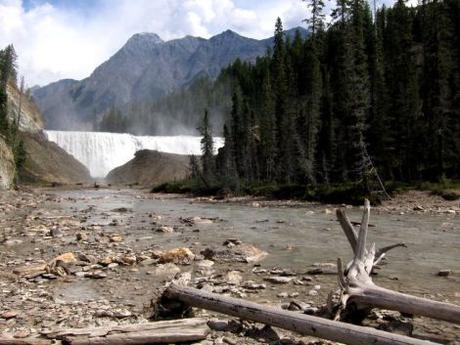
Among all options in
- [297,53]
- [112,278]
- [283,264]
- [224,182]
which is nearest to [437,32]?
[224,182]

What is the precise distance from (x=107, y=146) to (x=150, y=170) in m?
28.6

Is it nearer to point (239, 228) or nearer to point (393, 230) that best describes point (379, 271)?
point (393, 230)

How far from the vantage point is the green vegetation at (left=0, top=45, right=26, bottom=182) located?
7762cm

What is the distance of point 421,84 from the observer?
60.6m

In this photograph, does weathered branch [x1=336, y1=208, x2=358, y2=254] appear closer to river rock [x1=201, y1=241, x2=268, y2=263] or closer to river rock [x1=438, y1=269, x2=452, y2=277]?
river rock [x1=438, y1=269, x2=452, y2=277]

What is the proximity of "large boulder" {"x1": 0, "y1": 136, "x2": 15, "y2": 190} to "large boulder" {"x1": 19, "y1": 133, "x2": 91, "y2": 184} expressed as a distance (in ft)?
93.3

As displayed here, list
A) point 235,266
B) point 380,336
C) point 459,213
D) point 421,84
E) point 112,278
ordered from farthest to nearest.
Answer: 1. point 421,84
2. point 459,213
3. point 235,266
4. point 112,278
5. point 380,336

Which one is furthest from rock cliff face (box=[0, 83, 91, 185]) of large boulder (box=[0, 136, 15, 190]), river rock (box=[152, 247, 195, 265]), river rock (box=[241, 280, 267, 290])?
river rock (box=[241, 280, 267, 290])

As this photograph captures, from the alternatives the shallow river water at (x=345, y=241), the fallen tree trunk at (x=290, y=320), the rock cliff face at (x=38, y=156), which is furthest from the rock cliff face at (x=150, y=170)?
the fallen tree trunk at (x=290, y=320)

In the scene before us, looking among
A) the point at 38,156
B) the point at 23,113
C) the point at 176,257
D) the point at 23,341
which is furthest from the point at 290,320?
the point at 23,113

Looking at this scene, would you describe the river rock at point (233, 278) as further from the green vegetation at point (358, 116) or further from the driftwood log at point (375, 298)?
the green vegetation at point (358, 116)

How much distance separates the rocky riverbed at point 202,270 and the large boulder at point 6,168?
38608 mm

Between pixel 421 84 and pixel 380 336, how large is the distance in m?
60.5

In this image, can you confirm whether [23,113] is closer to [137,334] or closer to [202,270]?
[202,270]
